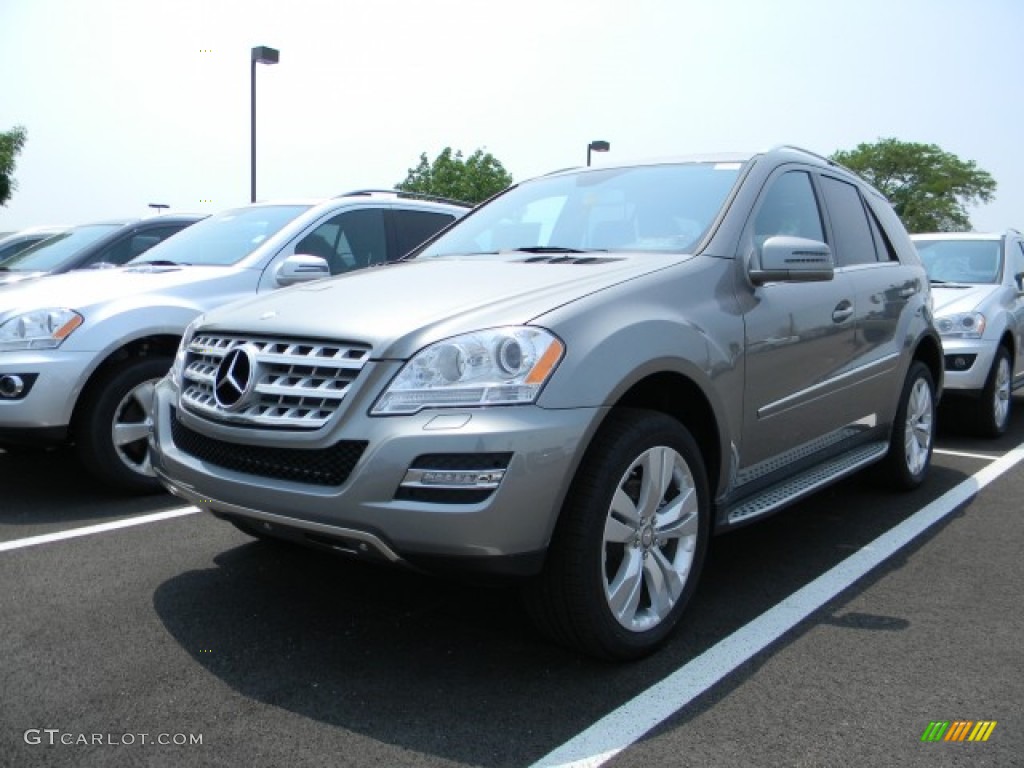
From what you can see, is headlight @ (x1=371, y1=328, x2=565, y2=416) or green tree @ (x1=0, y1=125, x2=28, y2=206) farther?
green tree @ (x1=0, y1=125, x2=28, y2=206)

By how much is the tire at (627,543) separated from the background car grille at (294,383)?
741 millimetres

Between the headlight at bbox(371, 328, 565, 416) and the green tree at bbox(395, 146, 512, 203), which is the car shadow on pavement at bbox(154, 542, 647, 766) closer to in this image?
the headlight at bbox(371, 328, 565, 416)

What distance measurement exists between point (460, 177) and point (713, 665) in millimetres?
37101

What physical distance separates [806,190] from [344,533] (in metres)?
2.80

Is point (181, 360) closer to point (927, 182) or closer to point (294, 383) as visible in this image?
point (294, 383)

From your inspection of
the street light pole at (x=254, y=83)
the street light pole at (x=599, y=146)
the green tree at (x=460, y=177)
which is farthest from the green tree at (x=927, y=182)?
the street light pole at (x=254, y=83)

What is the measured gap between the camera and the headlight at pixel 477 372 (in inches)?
99.8

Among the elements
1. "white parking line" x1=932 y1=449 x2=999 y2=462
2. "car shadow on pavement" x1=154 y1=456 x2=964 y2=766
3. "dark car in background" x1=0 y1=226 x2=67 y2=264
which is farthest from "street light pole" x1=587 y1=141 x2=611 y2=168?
"car shadow on pavement" x1=154 y1=456 x2=964 y2=766

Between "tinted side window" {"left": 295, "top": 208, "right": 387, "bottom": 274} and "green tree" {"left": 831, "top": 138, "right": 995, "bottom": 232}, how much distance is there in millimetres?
54545

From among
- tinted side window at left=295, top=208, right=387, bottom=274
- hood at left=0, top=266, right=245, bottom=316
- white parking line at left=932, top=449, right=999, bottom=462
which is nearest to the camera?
hood at left=0, top=266, right=245, bottom=316

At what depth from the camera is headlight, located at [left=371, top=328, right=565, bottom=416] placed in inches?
99.8

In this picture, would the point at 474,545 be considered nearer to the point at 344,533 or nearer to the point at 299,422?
the point at 344,533

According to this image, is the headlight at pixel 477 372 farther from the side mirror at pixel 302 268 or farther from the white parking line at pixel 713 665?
the side mirror at pixel 302 268

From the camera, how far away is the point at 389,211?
6.33 metres
